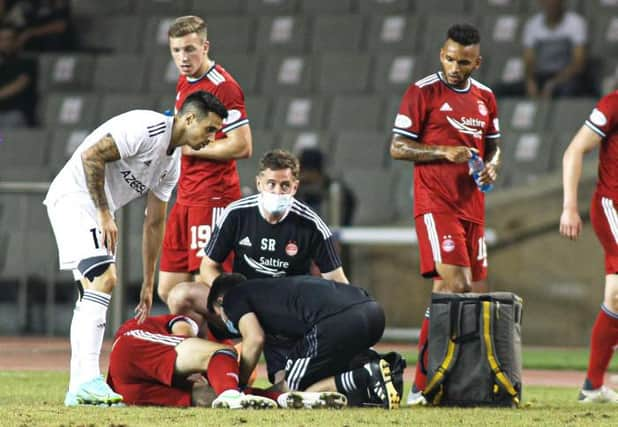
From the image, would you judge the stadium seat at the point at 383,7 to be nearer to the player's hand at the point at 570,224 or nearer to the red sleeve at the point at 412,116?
the red sleeve at the point at 412,116

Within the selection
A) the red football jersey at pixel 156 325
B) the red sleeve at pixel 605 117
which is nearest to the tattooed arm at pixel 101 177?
the red football jersey at pixel 156 325

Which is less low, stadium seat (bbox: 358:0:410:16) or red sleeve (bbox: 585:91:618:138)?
stadium seat (bbox: 358:0:410:16)

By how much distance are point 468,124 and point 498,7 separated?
26.1ft

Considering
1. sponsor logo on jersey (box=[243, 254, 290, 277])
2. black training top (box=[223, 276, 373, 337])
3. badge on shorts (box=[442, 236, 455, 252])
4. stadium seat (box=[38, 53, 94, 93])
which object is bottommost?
black training top (box=[223, 276, 373, 337])

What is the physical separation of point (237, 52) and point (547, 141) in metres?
4.19

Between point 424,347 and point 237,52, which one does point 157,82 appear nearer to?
point 237,52

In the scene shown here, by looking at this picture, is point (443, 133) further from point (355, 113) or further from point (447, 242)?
point (355, 113)

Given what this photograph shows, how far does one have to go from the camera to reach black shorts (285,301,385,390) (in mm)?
7672

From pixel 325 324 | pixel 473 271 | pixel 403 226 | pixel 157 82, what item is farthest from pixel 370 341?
pixel 157 82

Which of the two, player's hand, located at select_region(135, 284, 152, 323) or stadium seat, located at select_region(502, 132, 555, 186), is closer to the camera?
player's hand, located at select_region(135, 284, 152, 323)

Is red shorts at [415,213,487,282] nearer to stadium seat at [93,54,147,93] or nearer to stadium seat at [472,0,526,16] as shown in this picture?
stadium seat at [472,0,526,16]

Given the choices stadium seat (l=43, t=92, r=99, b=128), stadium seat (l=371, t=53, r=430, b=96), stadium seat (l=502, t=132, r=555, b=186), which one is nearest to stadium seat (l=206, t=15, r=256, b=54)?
stadium seat (l=43, t=92, r=99, b=128)

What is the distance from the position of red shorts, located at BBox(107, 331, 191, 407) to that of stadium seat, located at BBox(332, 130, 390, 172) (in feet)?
23.8

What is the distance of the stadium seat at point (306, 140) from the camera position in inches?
591
